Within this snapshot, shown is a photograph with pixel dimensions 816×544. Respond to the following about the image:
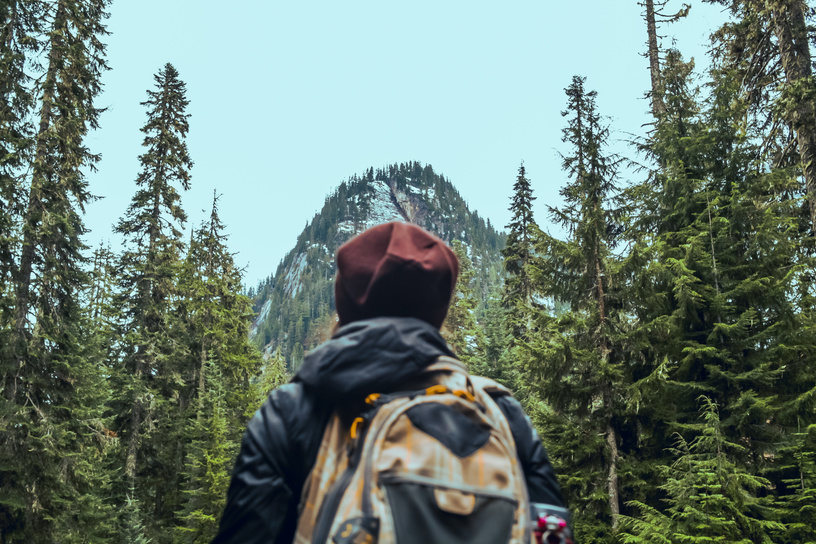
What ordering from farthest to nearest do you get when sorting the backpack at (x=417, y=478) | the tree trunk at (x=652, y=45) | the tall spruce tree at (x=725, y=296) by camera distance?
1. the tree trunk at (x=652, y=45)
2. the tall spruce tree at (x=725, y=296)
3. the backpack at (x=417, y=478)

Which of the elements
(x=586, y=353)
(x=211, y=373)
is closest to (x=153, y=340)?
(x=211, y=373)

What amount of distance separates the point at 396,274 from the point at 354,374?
1.19 ft

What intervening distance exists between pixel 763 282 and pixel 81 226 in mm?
17999

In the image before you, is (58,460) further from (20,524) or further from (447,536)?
(447,536)

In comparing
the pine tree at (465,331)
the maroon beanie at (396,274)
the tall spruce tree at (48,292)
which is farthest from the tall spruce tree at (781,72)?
the pine tree at (465,331)

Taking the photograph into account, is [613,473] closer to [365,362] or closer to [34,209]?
[365,362]

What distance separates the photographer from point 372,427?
1617 millimetres

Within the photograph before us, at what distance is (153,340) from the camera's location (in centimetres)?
2270

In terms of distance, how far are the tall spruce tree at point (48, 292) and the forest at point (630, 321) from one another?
0.06 meters

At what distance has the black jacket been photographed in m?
1.65

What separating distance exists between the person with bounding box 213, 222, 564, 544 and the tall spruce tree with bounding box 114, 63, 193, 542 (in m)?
22.7

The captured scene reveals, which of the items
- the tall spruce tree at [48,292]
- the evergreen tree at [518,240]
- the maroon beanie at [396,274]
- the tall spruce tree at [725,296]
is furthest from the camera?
the evergreen tree at [518,240]

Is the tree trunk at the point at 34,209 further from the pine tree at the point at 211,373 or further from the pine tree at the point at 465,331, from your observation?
the pine tree at the point at 465,331

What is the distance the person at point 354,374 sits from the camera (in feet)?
5.47
